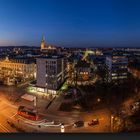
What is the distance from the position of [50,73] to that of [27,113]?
1.39 feet

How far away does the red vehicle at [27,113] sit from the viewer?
2141mm

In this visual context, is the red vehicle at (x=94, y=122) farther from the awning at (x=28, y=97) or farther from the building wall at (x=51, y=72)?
the awning at (x=28, y=97)

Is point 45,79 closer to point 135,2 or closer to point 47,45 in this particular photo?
point 47,45

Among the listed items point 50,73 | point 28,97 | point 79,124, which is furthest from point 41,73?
point 79,124

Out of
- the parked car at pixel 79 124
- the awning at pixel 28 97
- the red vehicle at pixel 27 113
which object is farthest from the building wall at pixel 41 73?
the parked car at pixel 79 124

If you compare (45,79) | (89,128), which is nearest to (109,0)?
(45,79)

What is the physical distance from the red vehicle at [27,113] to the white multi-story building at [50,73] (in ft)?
0.71

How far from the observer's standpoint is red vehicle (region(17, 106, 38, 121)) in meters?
2.14

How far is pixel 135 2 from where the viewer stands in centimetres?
218

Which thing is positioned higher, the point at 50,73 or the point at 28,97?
the point at 50,73

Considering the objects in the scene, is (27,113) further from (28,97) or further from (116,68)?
(116,68)

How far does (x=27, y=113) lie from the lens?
2146 mm

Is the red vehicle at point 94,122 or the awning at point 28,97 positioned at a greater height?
the awning at point 28,97

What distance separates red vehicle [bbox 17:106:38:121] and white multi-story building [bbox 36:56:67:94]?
8.5 inches
